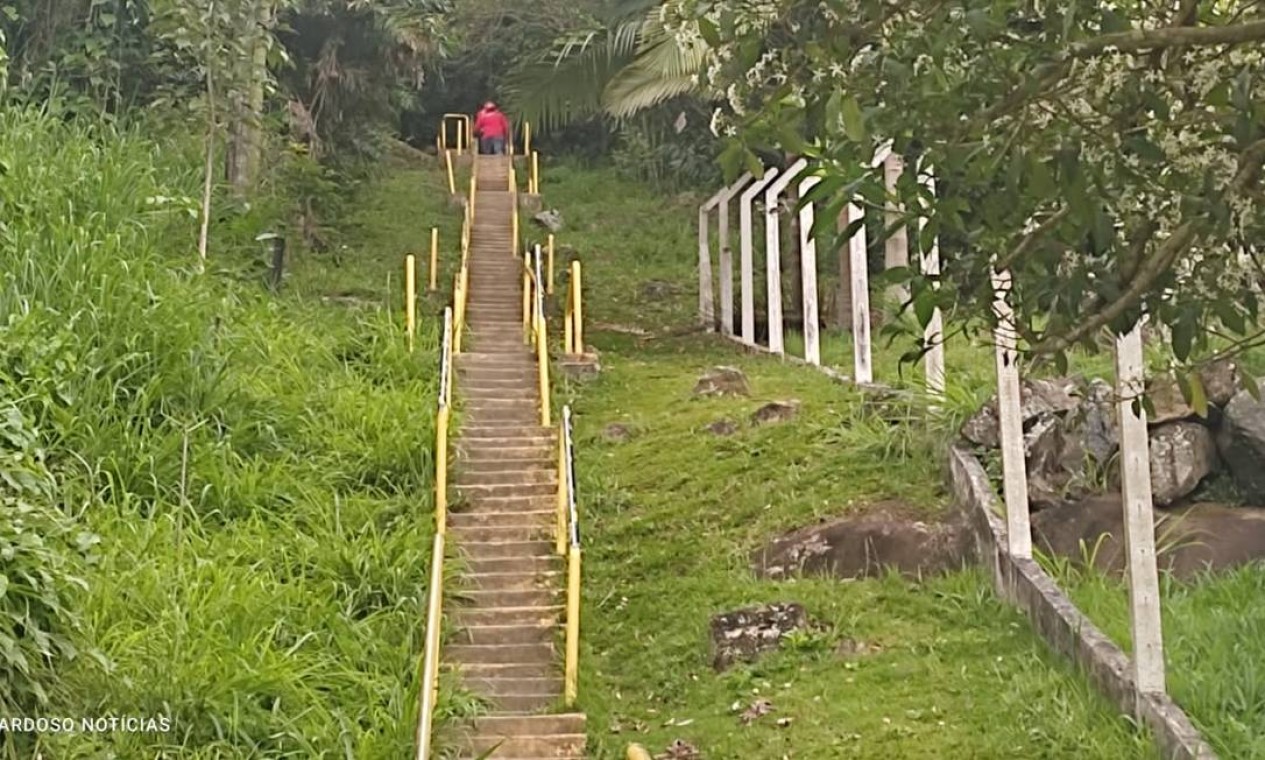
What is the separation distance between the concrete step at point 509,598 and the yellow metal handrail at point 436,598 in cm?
38

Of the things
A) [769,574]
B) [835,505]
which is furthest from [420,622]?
[835,505]

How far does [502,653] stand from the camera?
8.25 m

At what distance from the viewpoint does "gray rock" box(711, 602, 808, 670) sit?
766cm

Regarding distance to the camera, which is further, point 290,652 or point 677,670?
point 677,670

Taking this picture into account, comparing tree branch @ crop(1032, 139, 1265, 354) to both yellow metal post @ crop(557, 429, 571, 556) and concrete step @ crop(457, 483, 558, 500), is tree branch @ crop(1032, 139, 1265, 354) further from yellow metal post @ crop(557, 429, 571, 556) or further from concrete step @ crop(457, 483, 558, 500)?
concrete step @ crop(457, 483, 558, 500)

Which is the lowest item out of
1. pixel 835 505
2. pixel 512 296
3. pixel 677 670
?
pixel 677 670

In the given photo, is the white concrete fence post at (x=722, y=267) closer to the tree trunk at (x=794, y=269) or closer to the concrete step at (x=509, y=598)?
the tree trunk at (x=794, y=269)

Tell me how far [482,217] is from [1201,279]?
59.9 feet

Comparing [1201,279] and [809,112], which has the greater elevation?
[809,112]

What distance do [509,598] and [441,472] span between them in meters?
0.89

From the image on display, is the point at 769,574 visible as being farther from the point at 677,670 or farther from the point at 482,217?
the point at 482,217

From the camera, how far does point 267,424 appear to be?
391 inches

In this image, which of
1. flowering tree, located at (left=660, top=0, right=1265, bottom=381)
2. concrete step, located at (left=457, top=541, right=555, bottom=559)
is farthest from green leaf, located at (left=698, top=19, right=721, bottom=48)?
concrete step, located at (left=457, top=541, right=555, bottom=559)

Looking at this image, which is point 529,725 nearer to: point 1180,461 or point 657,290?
point 1180,461
